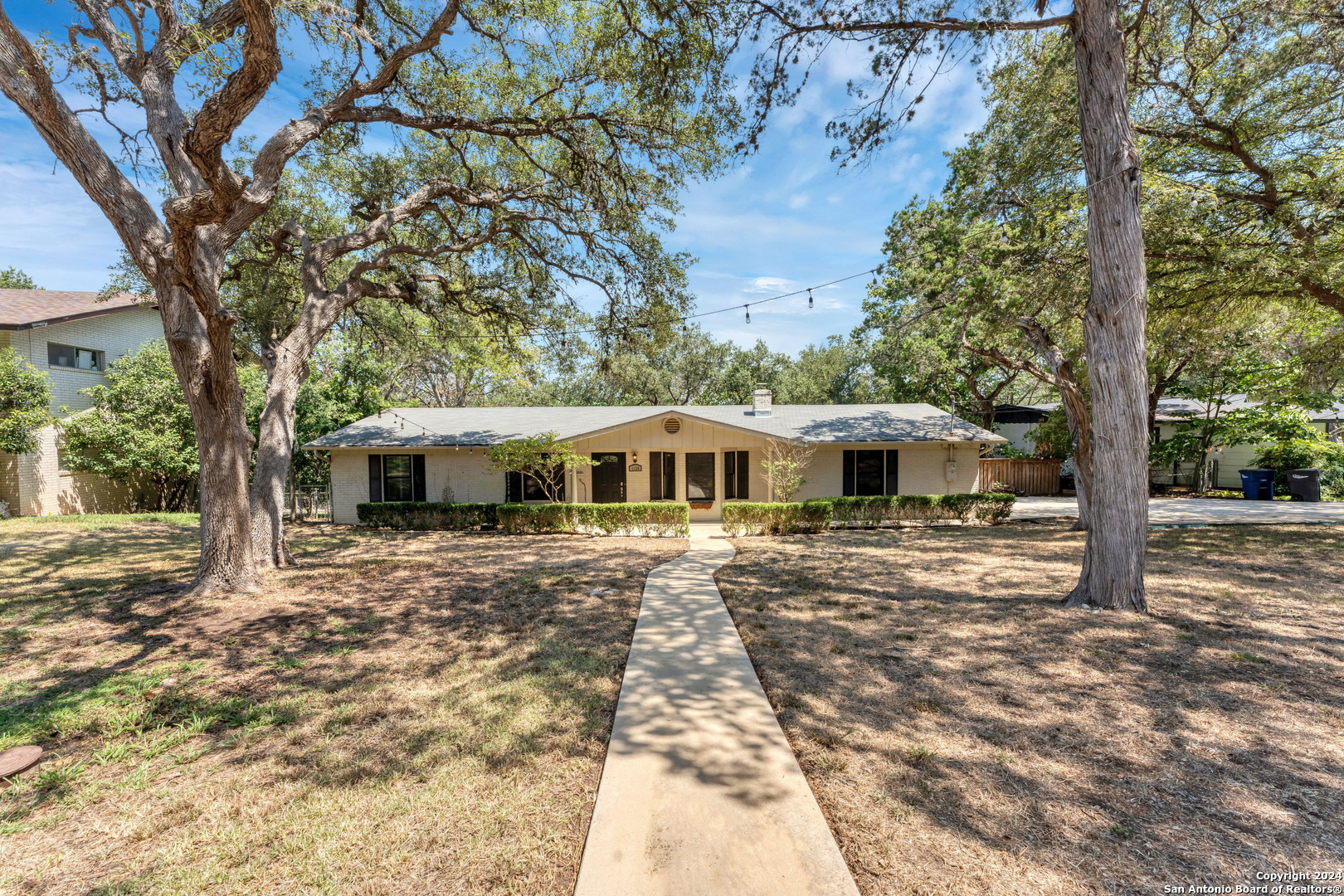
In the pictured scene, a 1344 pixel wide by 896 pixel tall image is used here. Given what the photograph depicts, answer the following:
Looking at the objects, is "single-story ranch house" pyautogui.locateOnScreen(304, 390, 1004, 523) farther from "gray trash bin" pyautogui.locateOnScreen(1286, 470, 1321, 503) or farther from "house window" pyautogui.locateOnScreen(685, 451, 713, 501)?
"gray trash bin" pyautogui.locateOnScreen(1286, 470, 1321, 503)

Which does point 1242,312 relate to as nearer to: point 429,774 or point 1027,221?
point 1027,221

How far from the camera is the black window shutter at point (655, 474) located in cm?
1591

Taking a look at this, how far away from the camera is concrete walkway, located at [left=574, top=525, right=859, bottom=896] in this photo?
2.32 metres

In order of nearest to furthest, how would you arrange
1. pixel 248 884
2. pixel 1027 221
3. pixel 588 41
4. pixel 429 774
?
pixel 248 884, pixel 429 774, pixel 588 41, pixel 1027 221

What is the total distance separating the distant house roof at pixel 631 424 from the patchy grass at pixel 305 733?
807cm

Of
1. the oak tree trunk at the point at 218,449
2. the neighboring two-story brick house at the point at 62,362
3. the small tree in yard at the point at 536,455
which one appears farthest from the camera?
the neighboring two-story brick house at the point at 62,362

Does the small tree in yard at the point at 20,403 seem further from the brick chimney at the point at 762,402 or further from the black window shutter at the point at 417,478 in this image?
the brick chimney at the point at 762,402

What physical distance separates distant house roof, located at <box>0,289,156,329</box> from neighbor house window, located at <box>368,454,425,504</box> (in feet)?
23.6

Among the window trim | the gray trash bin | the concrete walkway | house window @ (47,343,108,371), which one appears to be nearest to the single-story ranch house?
the window trim

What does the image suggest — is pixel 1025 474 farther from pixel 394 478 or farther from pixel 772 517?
pixel 394 478

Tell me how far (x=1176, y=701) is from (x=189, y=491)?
83.0 feet

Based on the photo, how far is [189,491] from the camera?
59.5 feet

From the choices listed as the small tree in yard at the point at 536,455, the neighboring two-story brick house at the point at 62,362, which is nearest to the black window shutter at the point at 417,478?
the small tree in yard at the point at 536,455

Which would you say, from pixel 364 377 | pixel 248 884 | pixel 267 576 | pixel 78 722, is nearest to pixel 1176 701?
pixel 248 884
